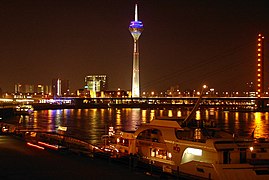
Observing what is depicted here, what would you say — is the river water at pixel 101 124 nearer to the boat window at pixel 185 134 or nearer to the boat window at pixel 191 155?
the boat window at pixel 185 134

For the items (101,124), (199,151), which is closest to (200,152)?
(199,151)

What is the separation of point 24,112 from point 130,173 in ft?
220

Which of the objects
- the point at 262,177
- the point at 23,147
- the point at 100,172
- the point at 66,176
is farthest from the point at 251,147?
the point at 23,147

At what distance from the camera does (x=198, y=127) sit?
40.6 feet

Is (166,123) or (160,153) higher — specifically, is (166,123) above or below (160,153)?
above

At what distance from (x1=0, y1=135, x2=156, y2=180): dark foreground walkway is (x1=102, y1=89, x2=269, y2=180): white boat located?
53.0 inches

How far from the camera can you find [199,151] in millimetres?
10789

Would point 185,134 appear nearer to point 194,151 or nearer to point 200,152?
point 194,151

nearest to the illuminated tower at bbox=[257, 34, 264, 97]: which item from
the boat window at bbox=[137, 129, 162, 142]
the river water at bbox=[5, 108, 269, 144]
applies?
the river water at bbox=[5, 108, 269, 144]

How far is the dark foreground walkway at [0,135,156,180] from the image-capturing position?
9461mm

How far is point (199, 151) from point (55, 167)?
353cm

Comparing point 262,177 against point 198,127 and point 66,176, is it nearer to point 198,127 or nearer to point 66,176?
point 198,127

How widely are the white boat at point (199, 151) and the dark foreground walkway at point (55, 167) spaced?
1.35m

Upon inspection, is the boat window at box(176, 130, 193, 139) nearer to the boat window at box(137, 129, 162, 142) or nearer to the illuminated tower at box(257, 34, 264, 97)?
the boat window at box(137, 129, 162, 142)
